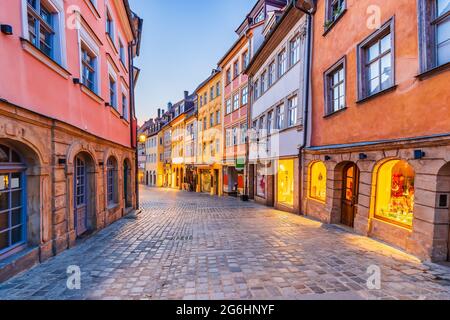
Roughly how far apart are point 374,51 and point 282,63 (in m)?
7.21

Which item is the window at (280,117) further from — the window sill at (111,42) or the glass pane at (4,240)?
the glass pane at (4,240)

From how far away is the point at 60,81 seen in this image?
593 cm

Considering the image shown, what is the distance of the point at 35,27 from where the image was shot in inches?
209

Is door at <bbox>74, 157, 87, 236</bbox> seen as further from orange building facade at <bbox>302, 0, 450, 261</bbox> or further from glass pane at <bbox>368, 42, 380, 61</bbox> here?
glass pane at <bbox>368, 42, 380, 61</bbox>

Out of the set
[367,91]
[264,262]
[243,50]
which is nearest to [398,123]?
[367,91]

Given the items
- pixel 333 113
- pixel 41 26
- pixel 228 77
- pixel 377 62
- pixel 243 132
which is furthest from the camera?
pixel 228 77

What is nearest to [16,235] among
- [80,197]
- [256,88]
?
[80,197]

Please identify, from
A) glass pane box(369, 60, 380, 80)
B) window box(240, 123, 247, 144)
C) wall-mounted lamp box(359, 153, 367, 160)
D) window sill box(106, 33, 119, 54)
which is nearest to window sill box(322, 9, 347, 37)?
glass pane box(369, 60, 380, 80)

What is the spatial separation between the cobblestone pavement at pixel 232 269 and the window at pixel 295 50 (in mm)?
8520

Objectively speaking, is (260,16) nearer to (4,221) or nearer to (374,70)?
(374,70)

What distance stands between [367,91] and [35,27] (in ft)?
28.4

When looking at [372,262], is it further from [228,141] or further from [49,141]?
[228,141]

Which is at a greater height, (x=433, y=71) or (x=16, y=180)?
(x=433, y=71)

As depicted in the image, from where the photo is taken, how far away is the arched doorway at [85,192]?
7512 millimetres
